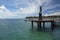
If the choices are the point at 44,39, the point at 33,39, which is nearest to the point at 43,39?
the point at 44,39

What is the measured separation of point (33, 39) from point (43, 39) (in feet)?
3.32

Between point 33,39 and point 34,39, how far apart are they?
104 mm

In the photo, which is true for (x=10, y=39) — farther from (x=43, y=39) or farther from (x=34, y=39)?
(x=43, y=39)

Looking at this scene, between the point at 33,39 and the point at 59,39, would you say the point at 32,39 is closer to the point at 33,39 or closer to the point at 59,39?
the point at 33,39

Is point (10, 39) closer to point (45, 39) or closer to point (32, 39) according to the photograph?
point (32, 39)

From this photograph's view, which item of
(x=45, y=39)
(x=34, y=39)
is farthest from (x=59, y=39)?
(x=34, y=39)

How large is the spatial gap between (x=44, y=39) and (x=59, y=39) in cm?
146

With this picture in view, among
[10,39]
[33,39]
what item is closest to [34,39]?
[33,39]

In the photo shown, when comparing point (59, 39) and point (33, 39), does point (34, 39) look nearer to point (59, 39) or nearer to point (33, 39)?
point (33, 39)

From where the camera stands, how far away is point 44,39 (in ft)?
44.1

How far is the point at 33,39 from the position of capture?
13.7 m

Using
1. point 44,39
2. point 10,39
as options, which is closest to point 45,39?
point 44,39

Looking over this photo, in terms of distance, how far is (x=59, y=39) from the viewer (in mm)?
12977

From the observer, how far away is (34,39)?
13664 millimetres
